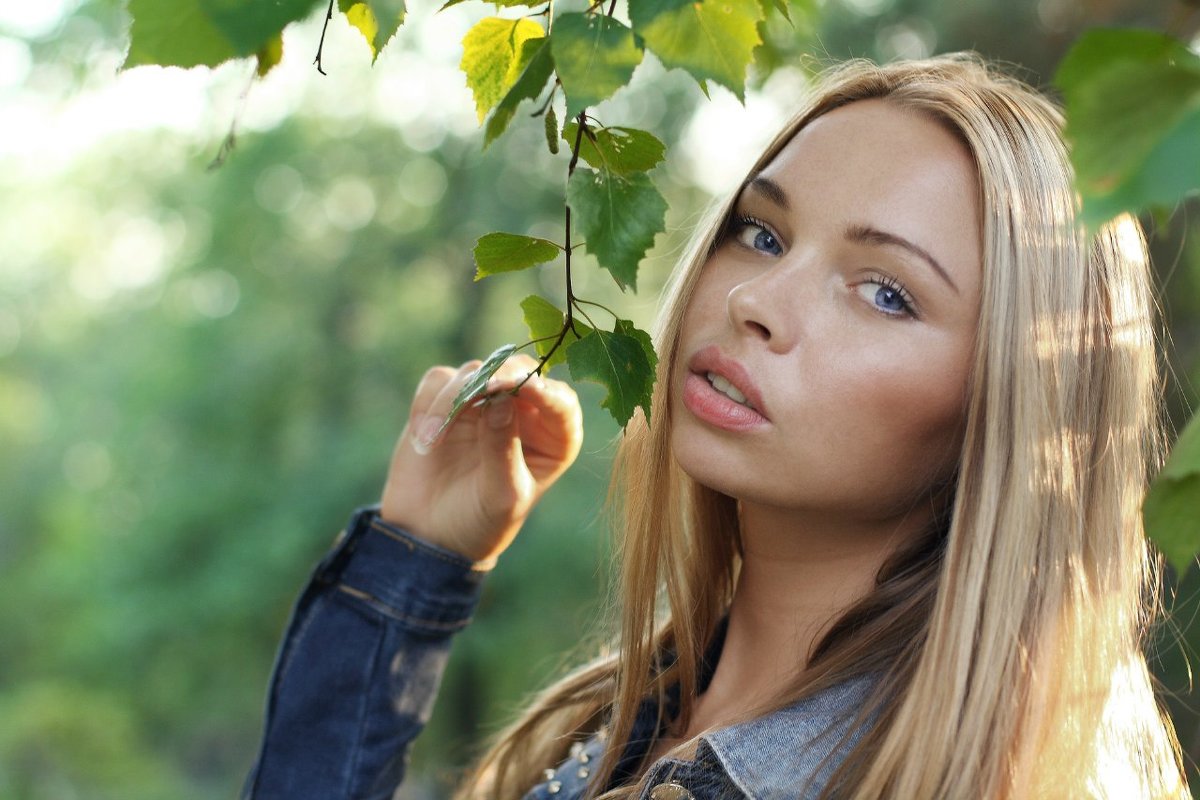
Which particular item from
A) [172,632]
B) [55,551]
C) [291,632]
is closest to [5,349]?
[55,551]

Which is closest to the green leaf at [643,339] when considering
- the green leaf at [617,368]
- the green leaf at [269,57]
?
the green leaf at [617,368]

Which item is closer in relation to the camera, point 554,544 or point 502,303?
point 554,544

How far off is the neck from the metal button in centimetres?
18

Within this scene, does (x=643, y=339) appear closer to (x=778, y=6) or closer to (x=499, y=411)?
(x=778, y=6)

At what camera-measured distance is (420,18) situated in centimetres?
922

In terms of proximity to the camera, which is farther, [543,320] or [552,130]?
[543,320]

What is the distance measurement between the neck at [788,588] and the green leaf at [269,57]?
100 centimetres

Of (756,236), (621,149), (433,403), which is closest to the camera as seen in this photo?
(621,149)

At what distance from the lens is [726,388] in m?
1.40

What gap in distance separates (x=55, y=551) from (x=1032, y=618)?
20.6m

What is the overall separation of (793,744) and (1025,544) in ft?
1.19

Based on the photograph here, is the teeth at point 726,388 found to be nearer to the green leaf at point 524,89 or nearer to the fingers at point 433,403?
the fingers at point 433,403

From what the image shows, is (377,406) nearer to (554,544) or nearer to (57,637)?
(554,544)

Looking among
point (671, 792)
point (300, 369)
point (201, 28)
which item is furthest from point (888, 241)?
point (300, 369)
